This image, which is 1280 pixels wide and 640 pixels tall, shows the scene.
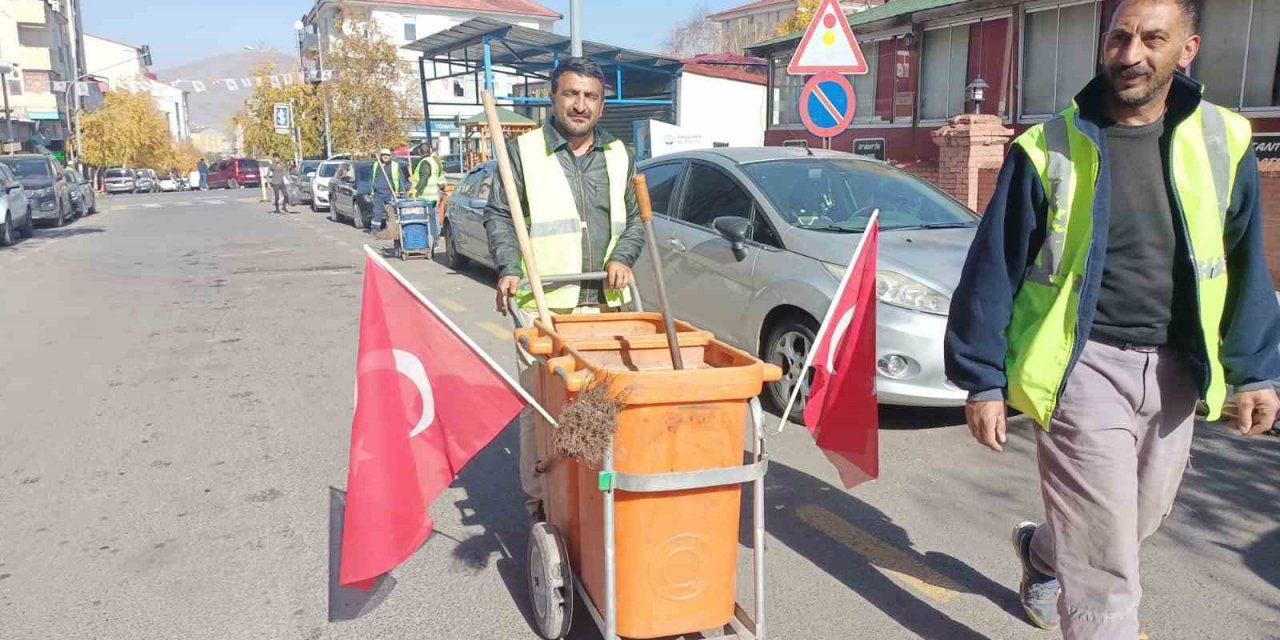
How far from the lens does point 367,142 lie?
40281 millimetres

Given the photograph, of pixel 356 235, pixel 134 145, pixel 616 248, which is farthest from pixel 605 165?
pixel 134 145

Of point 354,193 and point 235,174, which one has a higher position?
point 354,193

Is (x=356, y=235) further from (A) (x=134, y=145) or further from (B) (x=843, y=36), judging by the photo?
(A) (x=134, y=145)

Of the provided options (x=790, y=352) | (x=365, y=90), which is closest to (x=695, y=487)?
(x=790, y=352)

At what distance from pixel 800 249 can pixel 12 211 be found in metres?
18.1

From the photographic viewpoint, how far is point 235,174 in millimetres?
59469

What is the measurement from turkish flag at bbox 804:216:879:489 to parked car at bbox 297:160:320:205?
27.2 meters

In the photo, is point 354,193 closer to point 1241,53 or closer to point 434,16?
point 1241,53

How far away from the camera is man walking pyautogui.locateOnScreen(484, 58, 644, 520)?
368cm

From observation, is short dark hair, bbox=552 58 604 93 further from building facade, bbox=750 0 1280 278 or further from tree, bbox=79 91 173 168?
tree, bbox=79 91 173 168

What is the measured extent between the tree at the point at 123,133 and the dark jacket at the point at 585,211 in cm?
6786

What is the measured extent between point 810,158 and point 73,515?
15.7ft

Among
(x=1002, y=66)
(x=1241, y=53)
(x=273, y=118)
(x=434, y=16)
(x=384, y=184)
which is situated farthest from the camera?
(x=434, y=16)

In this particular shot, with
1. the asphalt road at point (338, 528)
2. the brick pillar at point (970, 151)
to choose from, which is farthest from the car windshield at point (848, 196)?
the brick pillar at point (970, 151)
